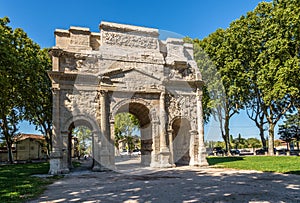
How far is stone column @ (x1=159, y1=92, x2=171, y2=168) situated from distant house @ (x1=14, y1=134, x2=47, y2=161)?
29.2m

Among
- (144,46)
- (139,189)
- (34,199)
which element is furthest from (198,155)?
(34,199)

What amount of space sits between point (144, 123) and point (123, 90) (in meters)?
4.52

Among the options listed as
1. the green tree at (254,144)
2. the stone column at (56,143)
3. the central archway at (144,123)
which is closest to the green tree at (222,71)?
the central archway at (144,123)

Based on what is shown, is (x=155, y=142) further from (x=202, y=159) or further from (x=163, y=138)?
(x=202, y=159)

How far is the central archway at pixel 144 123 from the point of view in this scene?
1856 cm

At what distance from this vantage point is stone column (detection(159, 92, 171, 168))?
56.4ft

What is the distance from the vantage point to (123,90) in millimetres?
17359

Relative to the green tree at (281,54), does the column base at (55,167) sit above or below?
below

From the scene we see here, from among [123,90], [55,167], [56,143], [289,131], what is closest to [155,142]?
[123,90]

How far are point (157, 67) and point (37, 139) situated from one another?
3086cm

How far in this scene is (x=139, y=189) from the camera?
8.91 meters

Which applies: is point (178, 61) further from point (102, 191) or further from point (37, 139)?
point (37, 139)

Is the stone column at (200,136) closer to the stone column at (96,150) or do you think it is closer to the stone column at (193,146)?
the stone column at (193,146)

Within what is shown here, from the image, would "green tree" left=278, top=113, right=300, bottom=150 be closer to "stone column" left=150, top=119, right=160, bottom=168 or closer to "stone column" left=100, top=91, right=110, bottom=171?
"stone column" left=150, top=119, right=160, bottom=168
